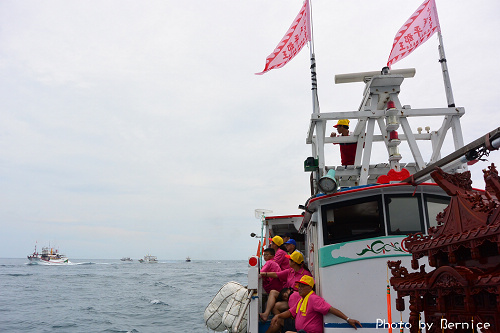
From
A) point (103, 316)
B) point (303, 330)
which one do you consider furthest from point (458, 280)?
point (103, 316)

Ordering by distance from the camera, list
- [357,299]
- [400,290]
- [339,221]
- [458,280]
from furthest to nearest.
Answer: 1. [339,221]
2. [357,299]
3. [400,290]
4. [458,280]

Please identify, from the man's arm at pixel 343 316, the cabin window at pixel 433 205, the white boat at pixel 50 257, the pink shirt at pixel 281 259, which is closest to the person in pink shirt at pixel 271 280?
the pink shirt at pixel 281 259

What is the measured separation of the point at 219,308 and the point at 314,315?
482 cm

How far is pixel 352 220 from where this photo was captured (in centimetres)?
652

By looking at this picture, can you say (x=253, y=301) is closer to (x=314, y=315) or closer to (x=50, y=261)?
(x=314, y=315)

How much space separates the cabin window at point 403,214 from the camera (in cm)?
620

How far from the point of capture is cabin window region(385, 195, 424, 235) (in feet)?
20.3

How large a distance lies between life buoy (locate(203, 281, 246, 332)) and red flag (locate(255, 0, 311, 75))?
641cm

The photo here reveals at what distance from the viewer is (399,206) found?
6.29 meters

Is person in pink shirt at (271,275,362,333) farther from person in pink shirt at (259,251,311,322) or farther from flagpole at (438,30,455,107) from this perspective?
flagpole at (438,30,455,107)

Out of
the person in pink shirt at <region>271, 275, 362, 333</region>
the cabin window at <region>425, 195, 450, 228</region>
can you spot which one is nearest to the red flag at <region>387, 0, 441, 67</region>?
the cabin window at <region>425, 195, 450, 228</region>

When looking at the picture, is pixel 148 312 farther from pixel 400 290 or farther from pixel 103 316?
pixel 400 290

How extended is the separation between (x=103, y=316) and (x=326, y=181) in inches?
883

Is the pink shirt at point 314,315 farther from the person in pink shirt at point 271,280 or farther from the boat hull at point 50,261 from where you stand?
the boat hull at point 50,261
